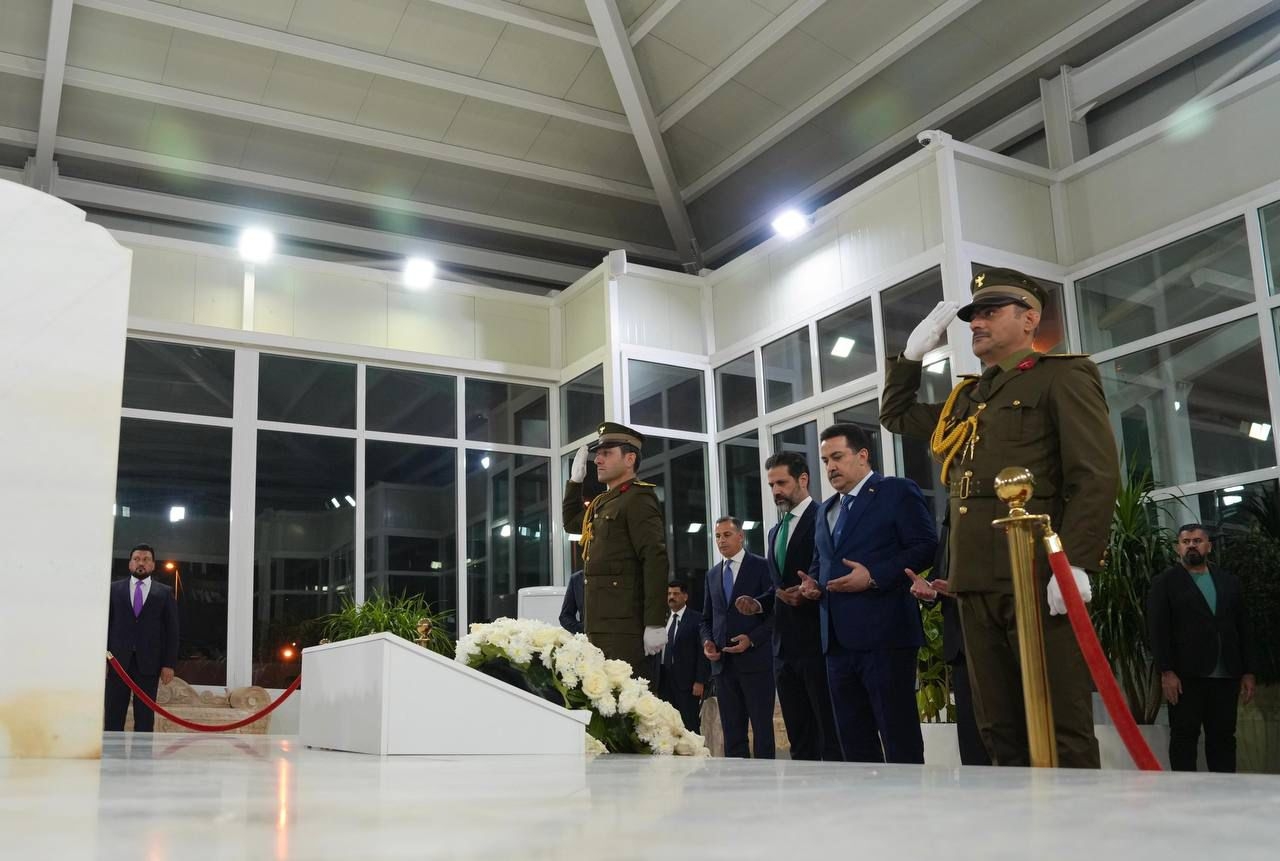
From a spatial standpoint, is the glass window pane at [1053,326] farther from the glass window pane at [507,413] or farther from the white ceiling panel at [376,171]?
the white ceiling panel at [376,171]

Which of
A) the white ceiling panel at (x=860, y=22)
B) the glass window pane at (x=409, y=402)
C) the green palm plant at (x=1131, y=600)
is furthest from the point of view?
the glass window pane at (x=409, y=402)

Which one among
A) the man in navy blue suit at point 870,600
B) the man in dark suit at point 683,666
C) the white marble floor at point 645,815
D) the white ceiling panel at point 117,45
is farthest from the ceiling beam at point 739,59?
the white marble floor at point 645,815

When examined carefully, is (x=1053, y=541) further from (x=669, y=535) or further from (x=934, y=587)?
(x=669, y=535)

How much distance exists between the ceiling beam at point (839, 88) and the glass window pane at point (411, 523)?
3.48 metres

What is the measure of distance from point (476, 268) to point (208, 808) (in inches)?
420

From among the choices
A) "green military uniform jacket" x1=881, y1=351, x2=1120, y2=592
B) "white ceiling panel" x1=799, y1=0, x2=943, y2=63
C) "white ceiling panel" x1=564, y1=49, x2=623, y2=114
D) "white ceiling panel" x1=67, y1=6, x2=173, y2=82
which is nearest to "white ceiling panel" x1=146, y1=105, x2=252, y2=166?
"white ceiling panel" x1=67, y1=6, x2=173, y2=82

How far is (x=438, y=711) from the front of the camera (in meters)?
2.64

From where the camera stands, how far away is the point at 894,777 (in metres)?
1.59

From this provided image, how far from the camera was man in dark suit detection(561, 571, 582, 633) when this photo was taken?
641cm

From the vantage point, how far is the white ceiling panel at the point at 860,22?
8.72m

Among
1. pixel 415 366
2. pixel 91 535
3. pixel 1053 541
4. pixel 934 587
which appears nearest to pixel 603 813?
pixel 91 535

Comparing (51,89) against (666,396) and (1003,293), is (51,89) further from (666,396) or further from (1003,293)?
(1003,293)

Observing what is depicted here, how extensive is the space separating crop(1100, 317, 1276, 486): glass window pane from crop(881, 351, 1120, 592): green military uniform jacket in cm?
436

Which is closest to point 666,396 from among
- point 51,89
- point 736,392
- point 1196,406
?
point 736,392
